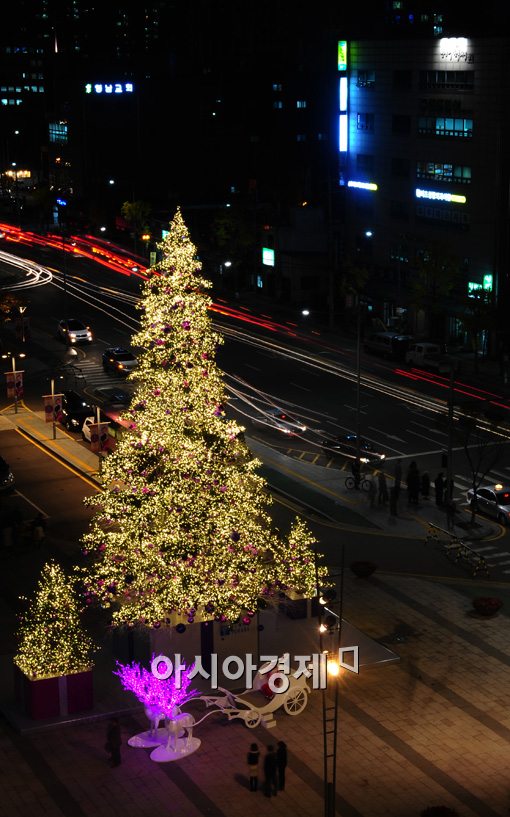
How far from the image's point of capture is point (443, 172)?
336 ft

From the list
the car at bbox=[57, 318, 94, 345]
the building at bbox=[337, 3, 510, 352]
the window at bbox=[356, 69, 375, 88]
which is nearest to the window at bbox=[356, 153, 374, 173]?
the building at bbox=[337, 3, 510, 352]

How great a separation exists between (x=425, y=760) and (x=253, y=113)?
152 m

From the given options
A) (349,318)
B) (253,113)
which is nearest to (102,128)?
(253,113)

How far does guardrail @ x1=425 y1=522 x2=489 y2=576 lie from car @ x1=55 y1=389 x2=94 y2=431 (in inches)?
1018

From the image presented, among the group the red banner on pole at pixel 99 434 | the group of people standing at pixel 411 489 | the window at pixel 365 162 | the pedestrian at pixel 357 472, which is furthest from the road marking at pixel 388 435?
the window at pixel 365 162

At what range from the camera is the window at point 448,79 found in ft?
323

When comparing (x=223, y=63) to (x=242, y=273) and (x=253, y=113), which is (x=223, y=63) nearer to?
(x=253, y=113)

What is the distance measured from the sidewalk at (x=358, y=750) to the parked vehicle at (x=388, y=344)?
157 feet

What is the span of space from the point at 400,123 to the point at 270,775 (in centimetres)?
7978

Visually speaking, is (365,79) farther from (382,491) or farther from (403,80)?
(382,491)

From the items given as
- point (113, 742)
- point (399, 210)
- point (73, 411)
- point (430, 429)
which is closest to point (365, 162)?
point (399, 210)

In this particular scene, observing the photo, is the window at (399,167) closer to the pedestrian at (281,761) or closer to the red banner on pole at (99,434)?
the red banner on pole at (99,434)

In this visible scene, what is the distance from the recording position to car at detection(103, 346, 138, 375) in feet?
295

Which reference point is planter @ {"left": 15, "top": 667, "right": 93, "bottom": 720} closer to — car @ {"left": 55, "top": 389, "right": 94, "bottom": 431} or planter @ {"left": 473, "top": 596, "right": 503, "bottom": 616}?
planter @ {"left": 473, "top": 596, "right": 503, "bottom": 616}
